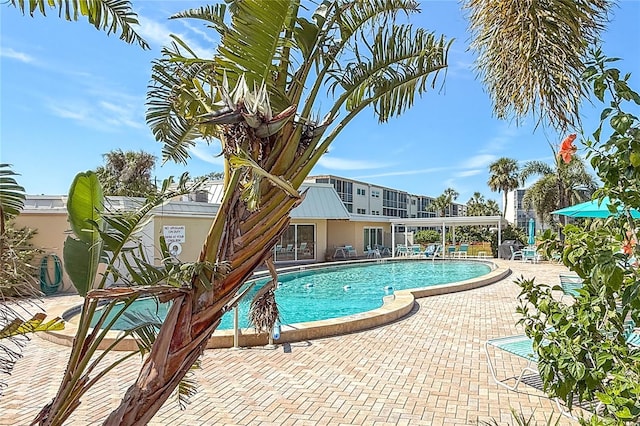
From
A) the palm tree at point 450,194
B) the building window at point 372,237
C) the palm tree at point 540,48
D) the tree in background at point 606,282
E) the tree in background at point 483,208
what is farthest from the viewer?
the palm tree at point 450,194

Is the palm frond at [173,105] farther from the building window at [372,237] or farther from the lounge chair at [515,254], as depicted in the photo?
the building window at [372,237]

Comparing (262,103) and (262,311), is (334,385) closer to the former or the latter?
(262,311)

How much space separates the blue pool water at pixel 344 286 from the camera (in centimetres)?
1233

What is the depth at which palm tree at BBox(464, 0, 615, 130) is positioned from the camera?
8.89 ft

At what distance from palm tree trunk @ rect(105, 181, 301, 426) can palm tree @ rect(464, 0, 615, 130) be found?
1937mm

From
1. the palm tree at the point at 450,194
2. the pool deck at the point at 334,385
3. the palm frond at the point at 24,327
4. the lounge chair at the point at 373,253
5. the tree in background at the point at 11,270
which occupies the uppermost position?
the palm tree at the point at 450,194

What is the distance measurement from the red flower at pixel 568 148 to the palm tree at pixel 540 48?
0.72 feet

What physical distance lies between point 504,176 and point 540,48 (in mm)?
47258

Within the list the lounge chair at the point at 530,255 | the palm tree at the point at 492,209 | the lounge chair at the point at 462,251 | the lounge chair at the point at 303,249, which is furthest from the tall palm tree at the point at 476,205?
the lounge chair at the point at 303,249

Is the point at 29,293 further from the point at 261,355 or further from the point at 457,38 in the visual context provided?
the point at 261,355

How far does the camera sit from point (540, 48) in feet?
9.05

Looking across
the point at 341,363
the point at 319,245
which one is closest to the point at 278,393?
the point at 341,363

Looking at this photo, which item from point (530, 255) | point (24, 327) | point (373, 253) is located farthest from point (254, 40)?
point (373, 253)

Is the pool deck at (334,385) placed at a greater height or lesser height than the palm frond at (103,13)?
lesser
